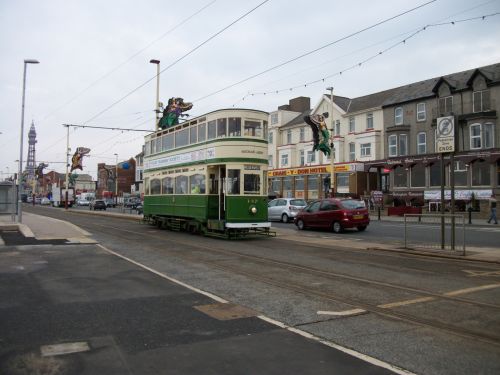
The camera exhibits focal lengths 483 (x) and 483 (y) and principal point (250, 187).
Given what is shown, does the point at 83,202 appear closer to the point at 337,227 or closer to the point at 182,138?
the point at 182,138

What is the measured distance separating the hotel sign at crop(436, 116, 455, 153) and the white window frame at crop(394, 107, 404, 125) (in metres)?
33.8

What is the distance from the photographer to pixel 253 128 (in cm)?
1898

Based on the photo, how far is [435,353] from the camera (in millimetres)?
5152

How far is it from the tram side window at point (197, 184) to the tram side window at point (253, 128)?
2585mm

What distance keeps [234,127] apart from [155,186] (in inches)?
300

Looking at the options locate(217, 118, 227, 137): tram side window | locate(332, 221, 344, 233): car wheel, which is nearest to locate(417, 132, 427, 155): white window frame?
locate(332, 221, 344, 233): car wheel

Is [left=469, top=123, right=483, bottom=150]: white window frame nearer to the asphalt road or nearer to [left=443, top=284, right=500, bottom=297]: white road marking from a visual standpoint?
the asphalt road

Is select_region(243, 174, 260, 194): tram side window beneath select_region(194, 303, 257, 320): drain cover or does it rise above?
above

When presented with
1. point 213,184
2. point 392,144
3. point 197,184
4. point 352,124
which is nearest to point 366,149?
point 392,144

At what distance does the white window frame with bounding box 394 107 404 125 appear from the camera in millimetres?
45906

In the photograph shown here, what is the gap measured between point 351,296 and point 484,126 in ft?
116

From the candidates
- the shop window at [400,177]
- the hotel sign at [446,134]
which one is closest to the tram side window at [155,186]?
the hotel sign at [446,134]

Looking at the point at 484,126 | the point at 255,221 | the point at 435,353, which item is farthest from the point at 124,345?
the point at 484,126

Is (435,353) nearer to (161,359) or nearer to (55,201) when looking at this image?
(161,359)
